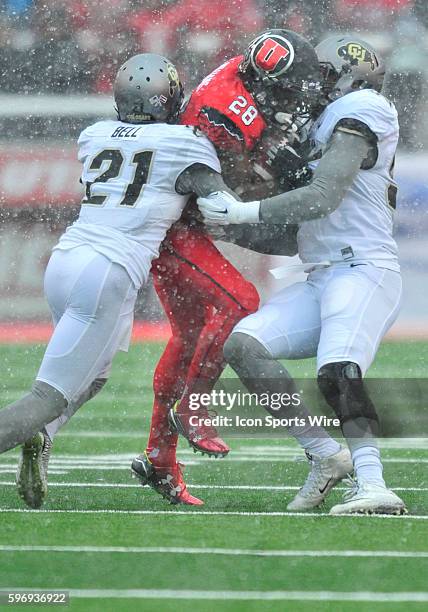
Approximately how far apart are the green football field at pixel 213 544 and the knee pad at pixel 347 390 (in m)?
0.28

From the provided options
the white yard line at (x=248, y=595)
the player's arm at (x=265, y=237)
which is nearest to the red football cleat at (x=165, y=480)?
the player's arm at (x=265, y=237)

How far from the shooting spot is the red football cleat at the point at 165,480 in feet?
12.4

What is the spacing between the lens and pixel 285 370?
11.8 ft

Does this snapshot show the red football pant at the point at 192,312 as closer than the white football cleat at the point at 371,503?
No

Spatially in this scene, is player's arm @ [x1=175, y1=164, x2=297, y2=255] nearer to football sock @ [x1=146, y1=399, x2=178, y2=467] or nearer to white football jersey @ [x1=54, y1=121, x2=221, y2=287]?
white football jersey @ [x1=54, y1=121, x2=221, y2=287]

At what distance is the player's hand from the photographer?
3559 mm

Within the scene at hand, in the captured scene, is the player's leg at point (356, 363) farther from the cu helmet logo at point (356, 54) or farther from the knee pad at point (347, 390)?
the cu helmet logo at point (356, 54)

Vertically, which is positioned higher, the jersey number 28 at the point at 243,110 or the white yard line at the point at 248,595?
the jersey number 28 at the point at 243,110

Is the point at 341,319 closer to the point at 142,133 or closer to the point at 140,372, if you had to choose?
the point at 142,133

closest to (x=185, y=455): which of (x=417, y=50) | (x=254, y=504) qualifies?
(x=254, y=504)

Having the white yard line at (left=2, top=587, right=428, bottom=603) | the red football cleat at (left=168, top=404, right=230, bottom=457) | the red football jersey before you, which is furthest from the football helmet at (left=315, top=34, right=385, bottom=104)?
the white yard line at (left=2, top=587, right=428, bottom=603)

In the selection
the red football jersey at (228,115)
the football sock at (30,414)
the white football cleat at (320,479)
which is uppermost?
the red football jersey at (228,115)

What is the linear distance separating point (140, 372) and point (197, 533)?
4.99 meters

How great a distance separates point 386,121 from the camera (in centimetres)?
359
